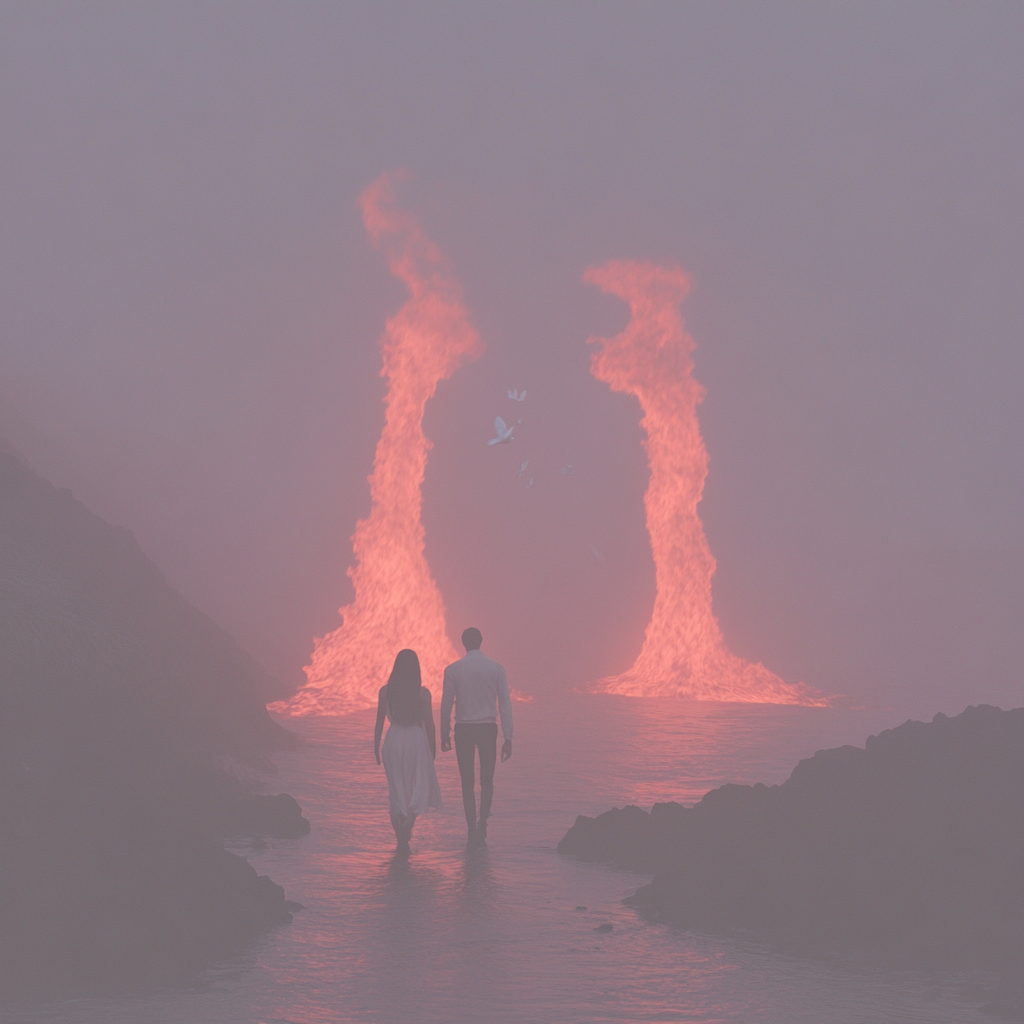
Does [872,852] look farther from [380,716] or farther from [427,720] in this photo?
[380,716]

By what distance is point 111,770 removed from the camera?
12.6m

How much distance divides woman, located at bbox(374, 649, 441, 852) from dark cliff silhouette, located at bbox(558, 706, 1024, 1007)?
1579 millimetres

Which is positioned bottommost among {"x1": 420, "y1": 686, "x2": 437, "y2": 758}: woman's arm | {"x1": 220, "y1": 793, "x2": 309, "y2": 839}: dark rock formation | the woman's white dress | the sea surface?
the sea surface

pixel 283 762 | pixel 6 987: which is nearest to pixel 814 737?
pixel 283 762

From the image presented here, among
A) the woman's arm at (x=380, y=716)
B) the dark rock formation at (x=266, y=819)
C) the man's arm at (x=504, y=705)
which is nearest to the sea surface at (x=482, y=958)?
the dark rock formation at (x=266, y=819)

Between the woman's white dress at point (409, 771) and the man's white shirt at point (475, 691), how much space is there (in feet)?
1.03

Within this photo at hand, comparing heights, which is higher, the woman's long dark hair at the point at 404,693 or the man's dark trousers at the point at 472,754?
the woman's long dark hair at the point at 404,693

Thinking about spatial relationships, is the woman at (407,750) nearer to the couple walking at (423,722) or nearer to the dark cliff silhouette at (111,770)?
the couple walking at (423,722)

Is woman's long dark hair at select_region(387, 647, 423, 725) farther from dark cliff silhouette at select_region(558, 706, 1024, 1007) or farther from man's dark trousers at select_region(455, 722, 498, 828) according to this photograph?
dark cliff silhouette at select_region(558, 706, 1024, 1007)

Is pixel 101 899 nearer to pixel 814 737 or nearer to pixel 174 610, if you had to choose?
pixel 174 610

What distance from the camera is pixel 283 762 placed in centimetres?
1978

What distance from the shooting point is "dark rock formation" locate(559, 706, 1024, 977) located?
8.73 m

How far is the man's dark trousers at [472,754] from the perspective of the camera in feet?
39.0

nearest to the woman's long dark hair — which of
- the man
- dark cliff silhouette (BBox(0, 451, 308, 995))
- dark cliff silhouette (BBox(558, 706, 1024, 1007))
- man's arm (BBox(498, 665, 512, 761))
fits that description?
the man
